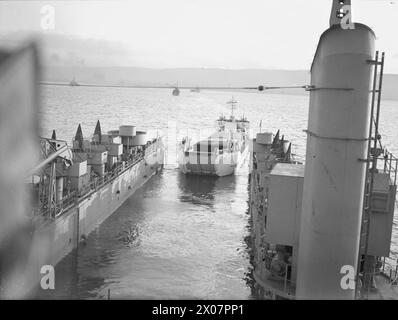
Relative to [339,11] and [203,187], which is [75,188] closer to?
[203,187]

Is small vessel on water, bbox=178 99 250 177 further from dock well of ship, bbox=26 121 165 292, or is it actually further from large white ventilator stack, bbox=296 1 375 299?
large white ventilator stack, bbox=296 1 375 299

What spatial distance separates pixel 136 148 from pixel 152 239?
17.5 m

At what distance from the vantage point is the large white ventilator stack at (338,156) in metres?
6.86

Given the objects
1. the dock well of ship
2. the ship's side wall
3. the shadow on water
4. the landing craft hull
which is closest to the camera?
the ship's side wall

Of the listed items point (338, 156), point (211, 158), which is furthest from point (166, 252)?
point (211, 158)

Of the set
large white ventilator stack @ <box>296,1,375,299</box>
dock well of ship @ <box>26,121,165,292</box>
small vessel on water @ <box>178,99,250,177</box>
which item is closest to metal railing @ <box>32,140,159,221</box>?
dock well of ship @ <box>26,121,165,292</box>

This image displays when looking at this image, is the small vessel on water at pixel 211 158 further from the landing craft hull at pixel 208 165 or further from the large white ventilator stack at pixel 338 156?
the large white ventilator stack at pixel 338 156

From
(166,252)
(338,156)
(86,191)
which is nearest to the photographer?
(338,156)

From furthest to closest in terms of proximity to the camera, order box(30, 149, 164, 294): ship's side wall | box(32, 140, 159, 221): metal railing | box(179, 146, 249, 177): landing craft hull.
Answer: box(179, 146, 249, 177): landing craft hull, box(32, 140, 159, 221): metal railing, box(30, 149, 164, 294): ship's side wall

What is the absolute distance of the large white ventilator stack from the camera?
6.86 meters

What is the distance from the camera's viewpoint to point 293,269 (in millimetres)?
10680

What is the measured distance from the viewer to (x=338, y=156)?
22.9 ft
